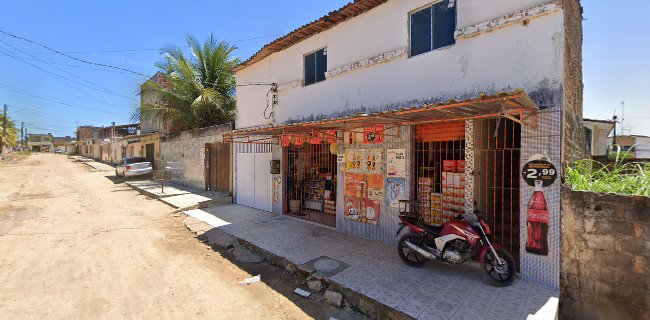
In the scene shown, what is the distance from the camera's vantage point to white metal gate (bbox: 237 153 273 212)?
32.0 ft

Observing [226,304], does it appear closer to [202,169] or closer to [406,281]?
[406,281]

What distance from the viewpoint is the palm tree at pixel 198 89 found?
15.5 meters

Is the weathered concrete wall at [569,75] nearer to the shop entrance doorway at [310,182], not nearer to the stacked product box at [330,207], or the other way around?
the shop entrance doorway at [310,182]

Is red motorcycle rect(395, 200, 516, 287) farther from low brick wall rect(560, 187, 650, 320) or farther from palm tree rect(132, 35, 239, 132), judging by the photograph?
palm tree rect(132, 35, 239, 132)

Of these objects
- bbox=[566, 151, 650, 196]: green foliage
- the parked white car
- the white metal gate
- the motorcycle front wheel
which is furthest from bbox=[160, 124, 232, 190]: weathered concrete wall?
bbox=[566, 151, 650, 196]: green foliage

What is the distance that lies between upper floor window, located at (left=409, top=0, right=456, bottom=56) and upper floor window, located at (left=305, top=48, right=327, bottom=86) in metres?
2.67

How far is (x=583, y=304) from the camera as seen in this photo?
4.00 m

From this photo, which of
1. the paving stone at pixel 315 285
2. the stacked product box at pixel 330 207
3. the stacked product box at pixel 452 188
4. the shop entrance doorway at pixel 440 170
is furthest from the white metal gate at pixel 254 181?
the stacked product box at pixel 452 188

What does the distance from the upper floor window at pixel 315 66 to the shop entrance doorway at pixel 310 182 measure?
1.85m

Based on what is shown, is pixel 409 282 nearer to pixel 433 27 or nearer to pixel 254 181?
pixel 433 27

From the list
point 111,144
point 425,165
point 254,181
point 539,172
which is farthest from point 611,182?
point 111,144

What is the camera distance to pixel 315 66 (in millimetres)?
8266

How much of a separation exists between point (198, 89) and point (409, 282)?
1475cm

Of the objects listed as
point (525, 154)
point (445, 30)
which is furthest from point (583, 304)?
point (445, 30)
